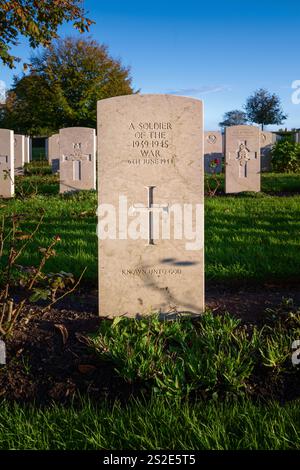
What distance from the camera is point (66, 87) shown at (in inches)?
1323

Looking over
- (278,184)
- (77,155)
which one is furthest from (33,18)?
(278,184)

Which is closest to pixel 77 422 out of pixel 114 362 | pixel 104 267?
pixel 114 362

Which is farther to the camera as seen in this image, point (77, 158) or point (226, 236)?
point (77, 158)

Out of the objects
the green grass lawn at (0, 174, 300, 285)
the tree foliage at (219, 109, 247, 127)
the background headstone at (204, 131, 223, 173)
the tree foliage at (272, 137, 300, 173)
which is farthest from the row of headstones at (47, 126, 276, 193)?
the tree foliage at (219, 109, 247, 127)

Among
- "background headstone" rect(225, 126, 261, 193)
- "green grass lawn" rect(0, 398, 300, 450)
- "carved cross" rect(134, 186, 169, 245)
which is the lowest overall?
"green grass lawn" rect(0, 398, 300, 450)

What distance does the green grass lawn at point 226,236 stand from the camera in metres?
5.21

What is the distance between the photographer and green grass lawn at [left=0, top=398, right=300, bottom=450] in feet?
7.72

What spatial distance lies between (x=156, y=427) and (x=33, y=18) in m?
12.8

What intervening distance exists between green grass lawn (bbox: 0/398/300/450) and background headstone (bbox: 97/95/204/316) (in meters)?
1.29

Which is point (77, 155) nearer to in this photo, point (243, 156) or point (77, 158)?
point (77, 158)

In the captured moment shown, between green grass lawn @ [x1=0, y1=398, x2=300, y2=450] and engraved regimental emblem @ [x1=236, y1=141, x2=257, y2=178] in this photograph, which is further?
engraved regimental emblem @ [x1=236, y1=141, x2=257, y2=178]

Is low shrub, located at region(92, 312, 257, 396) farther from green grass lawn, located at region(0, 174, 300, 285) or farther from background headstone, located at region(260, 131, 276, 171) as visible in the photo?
background headstone, located at region(260, 131, 276, 171)

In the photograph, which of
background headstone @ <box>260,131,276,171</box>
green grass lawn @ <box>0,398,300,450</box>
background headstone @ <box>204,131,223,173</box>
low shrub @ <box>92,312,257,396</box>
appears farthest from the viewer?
background headstone @ <box>260,131,276,171</box>
